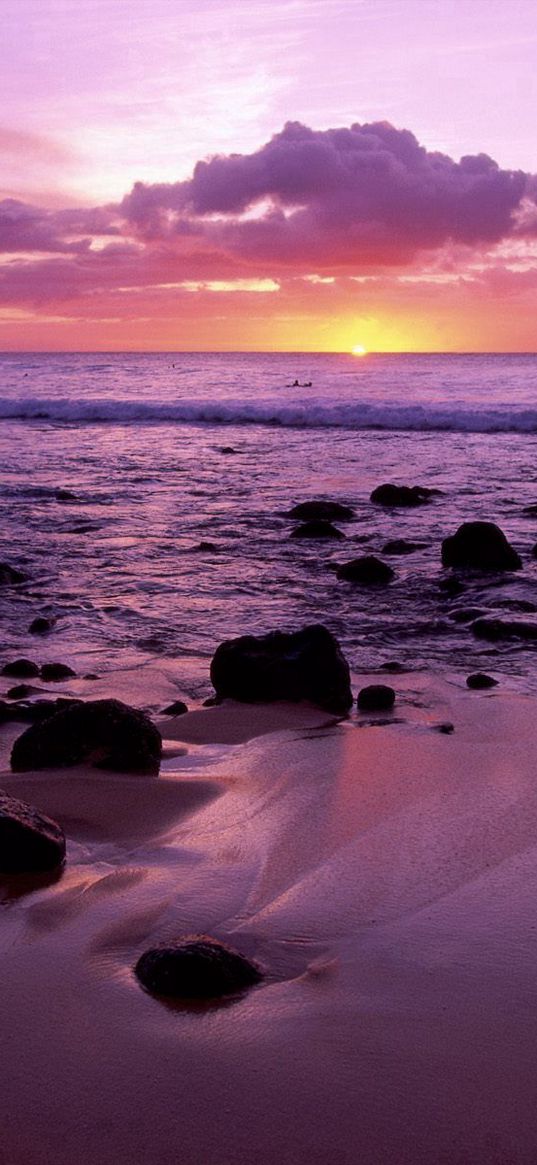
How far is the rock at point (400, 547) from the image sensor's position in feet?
40.5

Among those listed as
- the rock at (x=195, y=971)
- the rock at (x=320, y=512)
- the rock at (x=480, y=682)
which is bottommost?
the rock at (x=480, y=682)

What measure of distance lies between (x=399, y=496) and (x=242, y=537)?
3955 mm

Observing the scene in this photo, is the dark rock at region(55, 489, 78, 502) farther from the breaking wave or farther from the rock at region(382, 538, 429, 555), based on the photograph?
the breaking wave

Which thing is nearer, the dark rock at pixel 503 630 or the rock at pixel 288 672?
the rock at pixel 288 672

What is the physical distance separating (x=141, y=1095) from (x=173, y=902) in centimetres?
108

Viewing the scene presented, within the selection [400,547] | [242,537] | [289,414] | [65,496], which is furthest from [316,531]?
[289,414]

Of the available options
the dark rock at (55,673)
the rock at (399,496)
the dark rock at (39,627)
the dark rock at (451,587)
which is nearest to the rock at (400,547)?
the dark rock at (451,587)

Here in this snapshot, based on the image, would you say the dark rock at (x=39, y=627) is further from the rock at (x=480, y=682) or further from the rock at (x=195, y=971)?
the rock at (x=195, y=971)

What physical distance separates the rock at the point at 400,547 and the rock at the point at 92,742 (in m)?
7.41

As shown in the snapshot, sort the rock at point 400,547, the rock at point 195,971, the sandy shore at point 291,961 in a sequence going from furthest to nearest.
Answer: the rock at point 400,547 < the rock at point 195,971 < the sandy shore at point 291,961

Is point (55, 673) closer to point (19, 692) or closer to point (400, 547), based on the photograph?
point (19, 692)

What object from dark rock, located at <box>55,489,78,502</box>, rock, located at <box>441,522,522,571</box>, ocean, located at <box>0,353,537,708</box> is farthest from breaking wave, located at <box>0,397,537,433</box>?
rock, located at <box>441,522,522,571</box>

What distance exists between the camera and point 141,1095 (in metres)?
2.68

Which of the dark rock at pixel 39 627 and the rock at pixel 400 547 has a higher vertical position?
the rock at pixel 400 547
